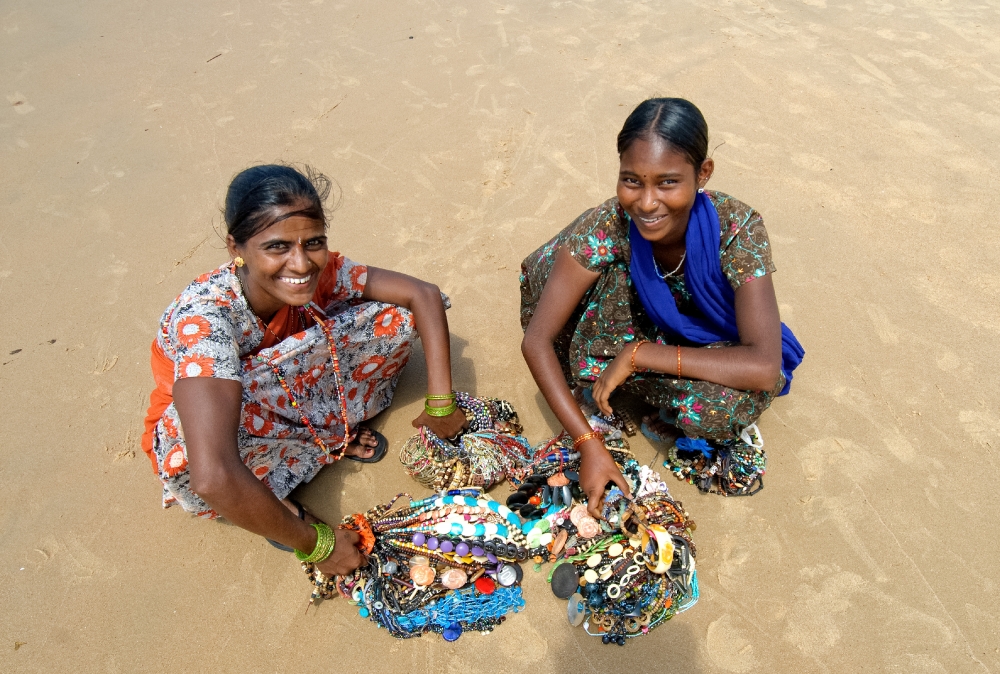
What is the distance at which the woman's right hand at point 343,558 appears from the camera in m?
2.25

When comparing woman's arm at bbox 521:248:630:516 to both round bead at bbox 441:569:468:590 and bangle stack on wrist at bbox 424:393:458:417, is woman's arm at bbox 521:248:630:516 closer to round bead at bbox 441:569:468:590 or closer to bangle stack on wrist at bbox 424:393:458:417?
bangle stack on wrist at bbox 424:393:458:417

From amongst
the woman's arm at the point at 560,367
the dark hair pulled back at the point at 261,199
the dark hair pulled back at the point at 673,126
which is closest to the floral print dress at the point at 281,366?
the dark hair pulled back at the point at 261,199

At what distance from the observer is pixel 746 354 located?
92.0 inches

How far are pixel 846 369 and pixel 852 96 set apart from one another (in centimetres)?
278

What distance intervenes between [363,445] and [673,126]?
169 cm

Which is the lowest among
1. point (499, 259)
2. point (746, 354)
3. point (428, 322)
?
point (499, 259)

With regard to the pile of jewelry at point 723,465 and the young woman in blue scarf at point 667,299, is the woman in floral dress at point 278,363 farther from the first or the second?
the pile of jewelry at point 723,465

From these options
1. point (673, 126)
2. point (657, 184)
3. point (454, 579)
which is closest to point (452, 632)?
point (454, 579)

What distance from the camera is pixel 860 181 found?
416 cm

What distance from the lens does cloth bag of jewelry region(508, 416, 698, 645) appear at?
2.24 meters

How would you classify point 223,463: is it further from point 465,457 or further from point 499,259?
point 499,259

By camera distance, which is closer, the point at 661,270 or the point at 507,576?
the point at 507,576

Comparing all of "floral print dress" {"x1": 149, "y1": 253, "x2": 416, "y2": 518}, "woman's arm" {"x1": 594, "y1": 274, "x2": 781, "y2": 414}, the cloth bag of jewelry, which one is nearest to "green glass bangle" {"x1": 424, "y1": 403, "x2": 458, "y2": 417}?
"floral print dress" {"x1": 149, "y1": 253, "x2": 416, "y2": 518}

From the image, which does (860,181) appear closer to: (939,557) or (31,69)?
(939,557)
